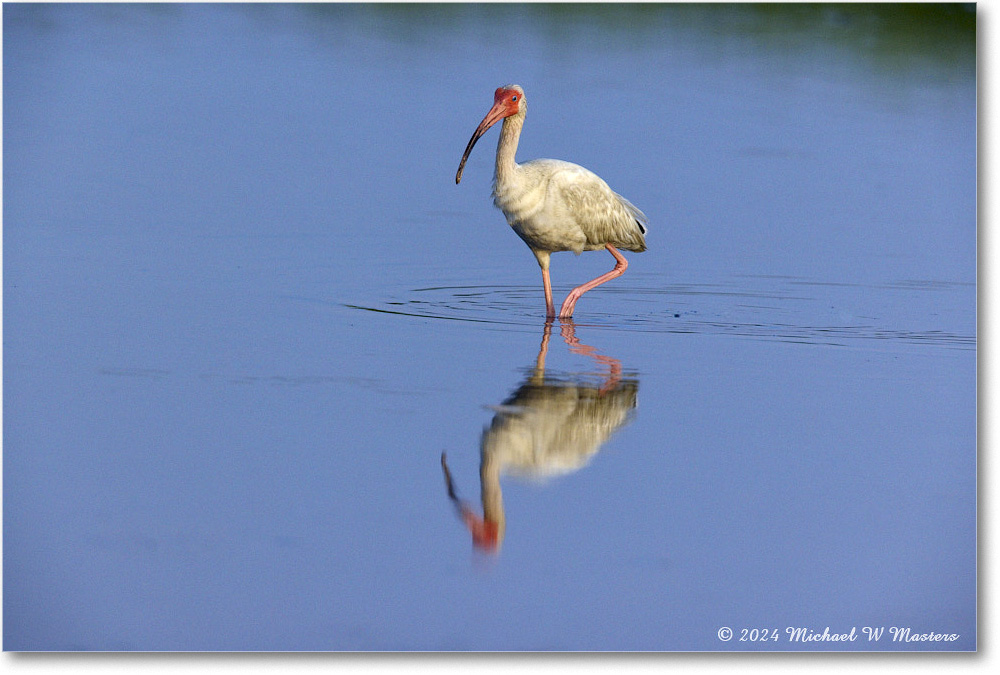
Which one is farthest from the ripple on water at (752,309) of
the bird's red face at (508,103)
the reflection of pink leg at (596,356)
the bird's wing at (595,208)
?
the bird's red face at (508,103)

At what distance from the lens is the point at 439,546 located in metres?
5.46

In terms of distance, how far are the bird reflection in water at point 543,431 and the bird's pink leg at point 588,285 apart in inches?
50.5

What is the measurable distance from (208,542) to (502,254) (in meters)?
5.80

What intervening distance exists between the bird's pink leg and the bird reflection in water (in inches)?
50.5

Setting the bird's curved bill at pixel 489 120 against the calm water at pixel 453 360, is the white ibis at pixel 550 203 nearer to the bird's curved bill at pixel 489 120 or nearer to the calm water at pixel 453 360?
the bird's curved bill at pixel 489 120

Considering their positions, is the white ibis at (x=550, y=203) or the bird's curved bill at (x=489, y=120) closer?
the white ibis at (x=550, y=203)

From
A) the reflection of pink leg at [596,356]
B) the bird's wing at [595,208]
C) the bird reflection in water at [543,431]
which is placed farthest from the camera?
the bird's wing at [595,208]

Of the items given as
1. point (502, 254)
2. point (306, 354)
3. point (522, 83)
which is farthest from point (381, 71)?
point (306, 354)

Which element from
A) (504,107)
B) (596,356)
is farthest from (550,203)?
(596,356)

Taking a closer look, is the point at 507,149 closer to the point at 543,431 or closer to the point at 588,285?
the point at 588,285

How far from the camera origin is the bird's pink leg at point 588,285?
9.09m

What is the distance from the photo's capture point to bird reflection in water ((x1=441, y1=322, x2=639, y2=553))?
18.8 ft

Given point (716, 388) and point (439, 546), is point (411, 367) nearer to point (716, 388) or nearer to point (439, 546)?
point (716, 388)

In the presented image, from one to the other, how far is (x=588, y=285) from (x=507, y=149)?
0.95m
